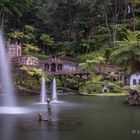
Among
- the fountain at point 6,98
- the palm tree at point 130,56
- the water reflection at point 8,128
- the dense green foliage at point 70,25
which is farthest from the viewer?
the dense green foliage at point 70,25

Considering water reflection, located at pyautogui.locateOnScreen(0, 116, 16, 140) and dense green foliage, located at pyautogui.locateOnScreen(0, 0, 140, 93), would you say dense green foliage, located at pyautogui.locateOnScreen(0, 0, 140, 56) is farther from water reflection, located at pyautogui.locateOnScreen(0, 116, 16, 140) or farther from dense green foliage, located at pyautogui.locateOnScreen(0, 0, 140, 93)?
water reflection, located at pyautogui.locateOnScreen(0, 116, 16, 140)

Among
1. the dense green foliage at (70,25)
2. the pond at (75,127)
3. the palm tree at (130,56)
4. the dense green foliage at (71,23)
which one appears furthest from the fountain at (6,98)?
the dense green foliage at (71,23)

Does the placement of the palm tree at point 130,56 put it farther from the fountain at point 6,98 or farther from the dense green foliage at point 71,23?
the dense green foliage at point 71,23

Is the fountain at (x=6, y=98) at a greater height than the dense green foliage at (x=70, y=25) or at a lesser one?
lesser

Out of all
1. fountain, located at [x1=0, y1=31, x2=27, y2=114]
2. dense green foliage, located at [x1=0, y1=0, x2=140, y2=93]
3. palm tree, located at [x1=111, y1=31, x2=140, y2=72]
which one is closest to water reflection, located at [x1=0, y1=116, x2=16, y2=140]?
fountain, located at [x1=0, y1=31, x2=27, y2=114]

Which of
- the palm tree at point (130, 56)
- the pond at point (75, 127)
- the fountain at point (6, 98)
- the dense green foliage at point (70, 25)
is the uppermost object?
the dense green foliage at point (70, 25)

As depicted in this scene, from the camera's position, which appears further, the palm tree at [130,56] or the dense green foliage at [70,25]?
the dense green foliage at [70,25]

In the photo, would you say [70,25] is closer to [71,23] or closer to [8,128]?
[71,23]

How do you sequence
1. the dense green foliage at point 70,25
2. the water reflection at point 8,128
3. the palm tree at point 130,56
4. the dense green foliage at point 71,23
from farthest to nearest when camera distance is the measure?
the dense green foliage at point 71,23, the dense green foliage at point 70,25, the palm tree at point 130,56, the water reflection at point 8,128

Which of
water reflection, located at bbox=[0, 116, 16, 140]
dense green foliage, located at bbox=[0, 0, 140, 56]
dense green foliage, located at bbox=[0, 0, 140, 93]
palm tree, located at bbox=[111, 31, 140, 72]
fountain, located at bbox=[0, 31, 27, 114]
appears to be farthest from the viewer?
dense green foliage, located at bbox=[0, 0, 140, 56]

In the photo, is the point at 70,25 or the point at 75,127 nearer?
the point at 75,127

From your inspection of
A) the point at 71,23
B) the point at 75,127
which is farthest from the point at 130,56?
the point at 71,23

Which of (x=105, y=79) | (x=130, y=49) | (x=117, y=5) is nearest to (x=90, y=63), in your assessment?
(x=105, y=79)

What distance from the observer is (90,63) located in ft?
200
